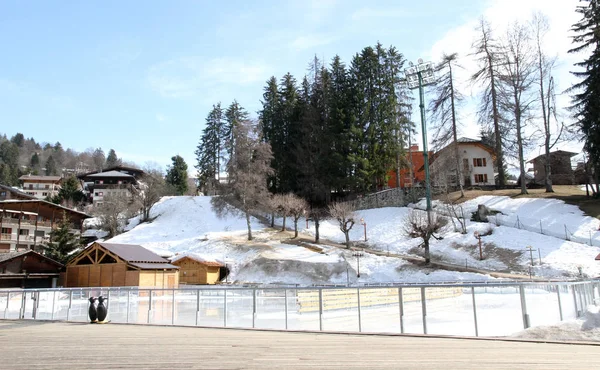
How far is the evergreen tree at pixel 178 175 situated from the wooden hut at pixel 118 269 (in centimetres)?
4654

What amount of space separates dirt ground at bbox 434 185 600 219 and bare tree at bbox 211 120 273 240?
2093cm

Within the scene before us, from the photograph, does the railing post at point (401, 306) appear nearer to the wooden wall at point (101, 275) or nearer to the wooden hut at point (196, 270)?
the wooden wall at point (101, 275)

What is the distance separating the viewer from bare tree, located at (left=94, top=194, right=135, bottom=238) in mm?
55781

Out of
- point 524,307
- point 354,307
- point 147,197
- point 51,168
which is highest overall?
point 51,168

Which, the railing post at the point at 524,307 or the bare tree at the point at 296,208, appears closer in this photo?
the railing post at the point at 524,307

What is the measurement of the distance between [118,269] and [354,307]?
25681 mm

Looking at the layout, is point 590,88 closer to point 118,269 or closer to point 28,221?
point 118,269

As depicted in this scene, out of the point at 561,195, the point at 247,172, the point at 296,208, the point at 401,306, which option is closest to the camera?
the point at 401,306

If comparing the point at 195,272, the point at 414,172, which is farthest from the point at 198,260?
the point at 414,172

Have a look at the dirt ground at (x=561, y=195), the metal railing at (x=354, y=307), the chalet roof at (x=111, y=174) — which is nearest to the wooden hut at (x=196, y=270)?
the metal railing at (x=354, y=307)

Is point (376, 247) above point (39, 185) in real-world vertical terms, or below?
below

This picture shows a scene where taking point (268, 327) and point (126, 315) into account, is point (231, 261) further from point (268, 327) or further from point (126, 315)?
point (268, 327)

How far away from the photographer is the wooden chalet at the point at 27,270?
103ft

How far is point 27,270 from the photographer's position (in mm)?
32406
